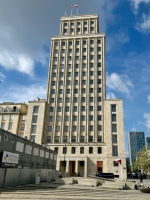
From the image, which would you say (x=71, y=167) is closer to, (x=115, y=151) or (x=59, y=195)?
(x=115, y=151)

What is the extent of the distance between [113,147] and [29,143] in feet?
126

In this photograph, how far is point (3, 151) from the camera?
2169 cm

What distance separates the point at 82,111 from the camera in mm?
66312

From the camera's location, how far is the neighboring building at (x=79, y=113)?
6088cm

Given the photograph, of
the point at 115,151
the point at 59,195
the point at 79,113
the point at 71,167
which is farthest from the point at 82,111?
the point at 59,195

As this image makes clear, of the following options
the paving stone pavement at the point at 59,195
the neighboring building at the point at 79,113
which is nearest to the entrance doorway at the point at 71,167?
the neighboring building at the point at 79,113

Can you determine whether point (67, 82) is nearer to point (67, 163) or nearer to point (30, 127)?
point (30, 127)

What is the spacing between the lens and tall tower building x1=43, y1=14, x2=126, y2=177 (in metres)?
60.8

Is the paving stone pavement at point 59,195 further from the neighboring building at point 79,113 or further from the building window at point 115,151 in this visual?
the building window at point 115,151

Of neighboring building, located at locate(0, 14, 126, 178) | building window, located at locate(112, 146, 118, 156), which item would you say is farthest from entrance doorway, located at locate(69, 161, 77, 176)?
building window, located at locate(112, 146, 118, 156)

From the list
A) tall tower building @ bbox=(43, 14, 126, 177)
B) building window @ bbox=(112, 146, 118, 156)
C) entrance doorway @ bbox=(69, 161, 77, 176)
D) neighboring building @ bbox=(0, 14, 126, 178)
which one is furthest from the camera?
entrance doorway @ bbox=(69, 161, 77, 176)

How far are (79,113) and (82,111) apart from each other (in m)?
1.36

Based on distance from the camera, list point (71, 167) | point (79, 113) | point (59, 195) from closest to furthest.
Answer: point (59, 195)
point (71, 167)
point (79, 113)

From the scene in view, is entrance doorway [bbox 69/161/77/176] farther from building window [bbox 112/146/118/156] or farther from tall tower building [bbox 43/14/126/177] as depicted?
building window [bbox 112/146/118/156]
